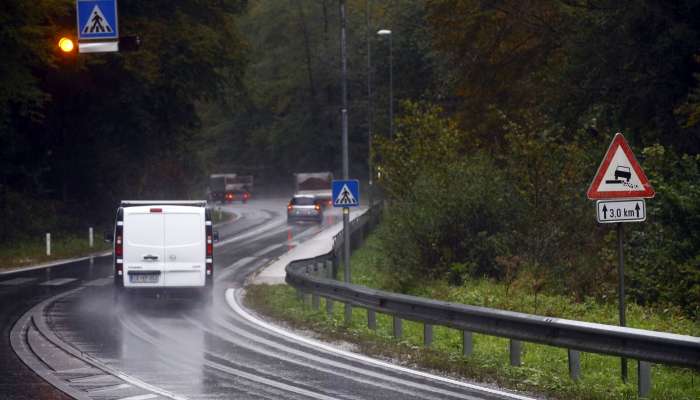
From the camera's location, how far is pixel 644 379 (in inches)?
435

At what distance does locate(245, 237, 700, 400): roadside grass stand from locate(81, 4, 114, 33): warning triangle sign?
5.83 m

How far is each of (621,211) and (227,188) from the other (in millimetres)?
88629

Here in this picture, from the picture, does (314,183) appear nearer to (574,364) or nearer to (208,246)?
(208,246)

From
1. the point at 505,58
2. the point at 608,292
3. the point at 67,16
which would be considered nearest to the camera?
the point at 608,292

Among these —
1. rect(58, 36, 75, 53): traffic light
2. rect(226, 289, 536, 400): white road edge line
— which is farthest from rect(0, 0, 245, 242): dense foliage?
rect(58, 36, 75, 53): traffic light

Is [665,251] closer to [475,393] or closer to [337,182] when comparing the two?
[337,182]

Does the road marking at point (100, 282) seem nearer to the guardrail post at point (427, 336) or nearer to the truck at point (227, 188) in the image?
the guardrail post at point (427, 336)

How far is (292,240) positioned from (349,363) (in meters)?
34.5

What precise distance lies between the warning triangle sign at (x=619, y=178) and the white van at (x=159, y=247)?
12.1 metres

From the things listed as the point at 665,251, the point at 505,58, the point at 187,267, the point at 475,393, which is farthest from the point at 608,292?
the point at 505,58

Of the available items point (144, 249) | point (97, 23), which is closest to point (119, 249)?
point (144, 249)

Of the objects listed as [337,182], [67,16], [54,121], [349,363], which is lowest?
[349,363]

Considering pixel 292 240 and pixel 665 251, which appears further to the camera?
pixel 292 240

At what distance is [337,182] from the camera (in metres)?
24.3
